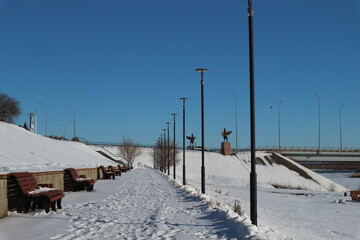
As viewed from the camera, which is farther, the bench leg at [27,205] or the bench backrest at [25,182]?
the bench leg at [27,205]

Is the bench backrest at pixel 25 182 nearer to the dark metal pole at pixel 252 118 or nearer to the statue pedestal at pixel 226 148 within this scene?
the dark metal pole at pixel 252 118

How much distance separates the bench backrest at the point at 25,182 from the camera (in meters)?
11.3

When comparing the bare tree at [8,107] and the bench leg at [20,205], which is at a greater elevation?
the bare tree at [8,107]

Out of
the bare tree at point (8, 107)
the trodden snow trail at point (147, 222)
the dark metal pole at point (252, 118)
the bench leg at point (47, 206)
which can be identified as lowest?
the trodden snow trail at point (147, 222)

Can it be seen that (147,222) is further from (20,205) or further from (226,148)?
(226,148)

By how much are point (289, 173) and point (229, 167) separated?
1331 centimetres

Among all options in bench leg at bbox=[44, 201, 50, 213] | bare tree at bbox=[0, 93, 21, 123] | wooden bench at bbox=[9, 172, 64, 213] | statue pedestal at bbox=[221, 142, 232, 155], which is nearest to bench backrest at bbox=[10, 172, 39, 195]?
wooden bench at bbox=[9, 172, 64, 213]

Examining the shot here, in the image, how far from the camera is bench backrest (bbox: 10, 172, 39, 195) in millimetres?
11312

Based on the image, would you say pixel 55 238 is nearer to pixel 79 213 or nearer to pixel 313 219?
pixel 79 213

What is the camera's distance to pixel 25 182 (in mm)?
11727

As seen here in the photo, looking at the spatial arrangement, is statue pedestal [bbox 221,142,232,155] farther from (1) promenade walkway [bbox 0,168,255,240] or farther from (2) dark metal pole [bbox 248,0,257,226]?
(2) dark metal pole [bbox 248,0,257,226]

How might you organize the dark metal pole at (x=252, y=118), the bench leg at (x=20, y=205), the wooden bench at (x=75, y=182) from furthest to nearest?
the wooden bench at (x=75, y=182), the bench leg at (x=20, y=205), the dark metal pole at (x=252, y=118)

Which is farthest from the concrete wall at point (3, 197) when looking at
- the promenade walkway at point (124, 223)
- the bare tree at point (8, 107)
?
the bare tree at point (8, 107)

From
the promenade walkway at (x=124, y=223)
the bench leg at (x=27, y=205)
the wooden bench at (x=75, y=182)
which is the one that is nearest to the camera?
the promenade walkway at (x=124, y=223)
